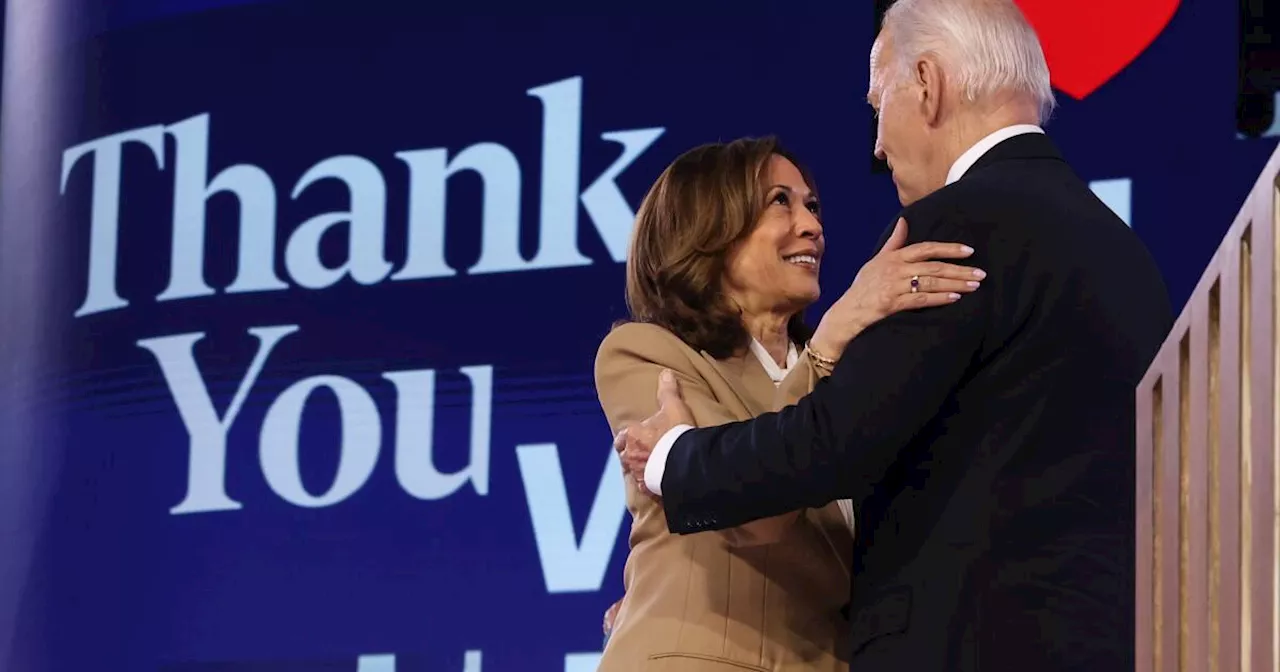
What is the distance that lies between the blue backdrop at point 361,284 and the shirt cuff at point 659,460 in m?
1.76

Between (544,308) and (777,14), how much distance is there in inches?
31.0

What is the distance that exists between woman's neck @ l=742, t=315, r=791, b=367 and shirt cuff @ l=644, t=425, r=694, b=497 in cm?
45

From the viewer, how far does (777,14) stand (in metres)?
3.91

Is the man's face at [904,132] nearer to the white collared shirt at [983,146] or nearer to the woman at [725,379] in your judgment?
the white collared shirt at [983,146]

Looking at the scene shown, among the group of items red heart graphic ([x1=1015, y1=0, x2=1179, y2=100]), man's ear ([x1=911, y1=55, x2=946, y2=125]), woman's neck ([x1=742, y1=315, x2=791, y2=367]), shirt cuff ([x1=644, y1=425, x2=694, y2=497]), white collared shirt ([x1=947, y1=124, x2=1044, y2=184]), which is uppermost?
red heart graphic ([x1=1015, y1=0, x2=1179, y2=100])

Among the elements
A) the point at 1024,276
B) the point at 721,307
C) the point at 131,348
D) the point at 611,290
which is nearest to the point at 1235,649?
the point at 1024,276

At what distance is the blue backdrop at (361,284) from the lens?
12.7 feet

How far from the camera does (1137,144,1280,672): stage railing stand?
1037 millimetres

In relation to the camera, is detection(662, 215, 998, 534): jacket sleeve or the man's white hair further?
the man's white hair

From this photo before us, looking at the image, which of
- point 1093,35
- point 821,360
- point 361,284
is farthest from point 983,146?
point 361,284

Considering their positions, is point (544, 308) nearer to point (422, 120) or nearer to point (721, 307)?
point (422, 120)

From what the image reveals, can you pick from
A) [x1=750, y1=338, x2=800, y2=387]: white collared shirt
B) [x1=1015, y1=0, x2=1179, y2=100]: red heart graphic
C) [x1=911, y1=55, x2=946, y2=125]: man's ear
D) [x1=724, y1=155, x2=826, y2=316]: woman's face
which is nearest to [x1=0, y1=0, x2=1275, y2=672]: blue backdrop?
[x1=1015, y1=0, x2=1179, y2=100]: red heart graphic

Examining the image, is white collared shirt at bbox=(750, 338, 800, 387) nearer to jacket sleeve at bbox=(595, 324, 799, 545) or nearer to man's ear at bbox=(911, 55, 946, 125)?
jacket sleeve at bbox=(595, 324, 799, 545)

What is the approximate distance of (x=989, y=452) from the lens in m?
1.81
